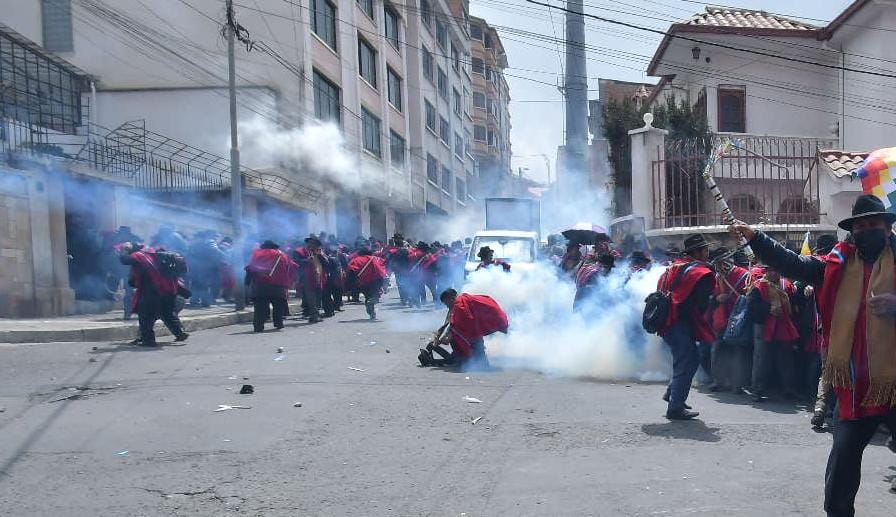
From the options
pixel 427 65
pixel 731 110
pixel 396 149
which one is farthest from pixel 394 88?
pixel 731 110

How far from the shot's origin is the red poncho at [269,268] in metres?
13.7

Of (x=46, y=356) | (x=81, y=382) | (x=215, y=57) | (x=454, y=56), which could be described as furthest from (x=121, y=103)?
(x=454, y=56)

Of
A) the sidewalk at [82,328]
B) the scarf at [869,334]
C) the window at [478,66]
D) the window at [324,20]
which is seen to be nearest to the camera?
the scarf at [869,334]

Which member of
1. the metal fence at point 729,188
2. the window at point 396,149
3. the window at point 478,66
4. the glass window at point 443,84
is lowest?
the metal fence at point 729,188

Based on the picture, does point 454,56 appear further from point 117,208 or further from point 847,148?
point 117,208

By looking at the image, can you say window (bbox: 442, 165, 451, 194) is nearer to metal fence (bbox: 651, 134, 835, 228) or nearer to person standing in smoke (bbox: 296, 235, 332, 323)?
metal fence (bbox: 651, 134, 835, 228)

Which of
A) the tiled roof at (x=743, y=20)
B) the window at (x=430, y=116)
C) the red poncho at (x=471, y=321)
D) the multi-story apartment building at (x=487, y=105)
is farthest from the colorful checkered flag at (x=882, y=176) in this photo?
the multi-story apartment building at (x=487, y=105)

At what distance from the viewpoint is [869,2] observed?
773 inches

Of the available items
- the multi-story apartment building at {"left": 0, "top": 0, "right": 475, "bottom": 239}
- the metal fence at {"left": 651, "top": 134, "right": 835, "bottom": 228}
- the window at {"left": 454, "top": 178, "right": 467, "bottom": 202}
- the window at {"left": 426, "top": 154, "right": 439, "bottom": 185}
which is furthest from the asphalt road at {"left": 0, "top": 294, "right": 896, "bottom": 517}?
the window at {"left": 454, "top": 178, "right": 467, "bottom": 202}

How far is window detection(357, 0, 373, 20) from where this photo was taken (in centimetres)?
3538

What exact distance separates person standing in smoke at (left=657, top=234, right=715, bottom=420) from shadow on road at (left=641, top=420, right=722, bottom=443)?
164mm

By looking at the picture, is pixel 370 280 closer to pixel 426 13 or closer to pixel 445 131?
pixel 426 13

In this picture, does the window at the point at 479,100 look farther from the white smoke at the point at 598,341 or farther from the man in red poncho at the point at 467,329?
the man in red poncho at the point at 467,329

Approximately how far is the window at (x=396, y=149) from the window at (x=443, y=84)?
11360 mm
